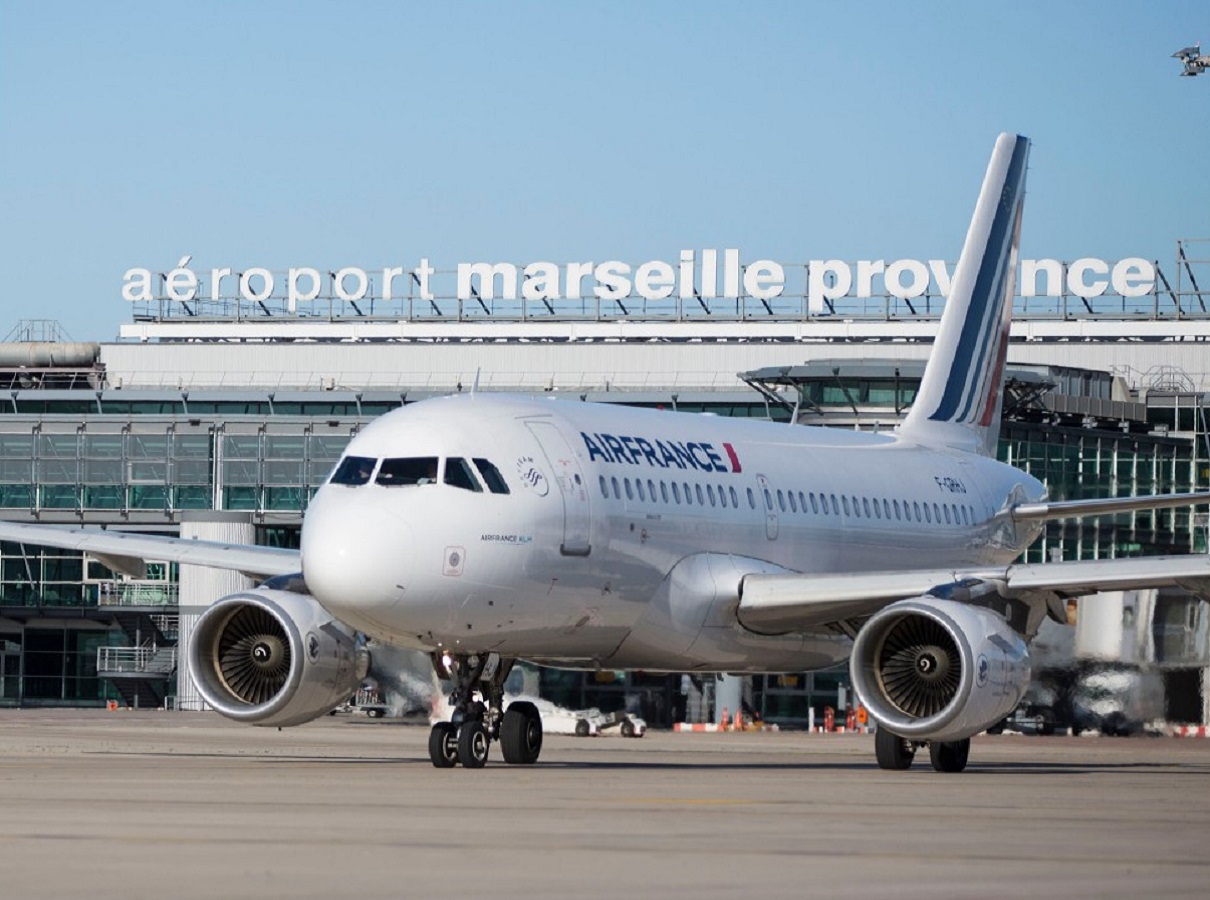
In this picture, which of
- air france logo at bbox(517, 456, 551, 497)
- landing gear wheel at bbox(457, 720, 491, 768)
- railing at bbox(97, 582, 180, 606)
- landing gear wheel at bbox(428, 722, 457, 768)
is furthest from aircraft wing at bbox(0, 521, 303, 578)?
railing at bbox(97, 582, 180, 606)

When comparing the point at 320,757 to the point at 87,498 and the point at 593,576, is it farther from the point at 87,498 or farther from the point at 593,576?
the point at 87,498

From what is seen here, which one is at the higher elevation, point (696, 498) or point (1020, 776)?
point (696, 498)

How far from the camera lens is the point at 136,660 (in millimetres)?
72750

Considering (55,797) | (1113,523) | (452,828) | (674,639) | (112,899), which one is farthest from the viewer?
(1113,523)

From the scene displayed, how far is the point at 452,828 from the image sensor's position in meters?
15.2

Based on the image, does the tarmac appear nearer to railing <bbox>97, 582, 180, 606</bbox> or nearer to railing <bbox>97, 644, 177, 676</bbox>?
railing <bbox>97, 644, 177, 676</bbox>

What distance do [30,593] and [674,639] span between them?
51.2 m

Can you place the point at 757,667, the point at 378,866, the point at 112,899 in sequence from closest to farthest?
the point at 112,899, the point at 378,866, the point at 757,667

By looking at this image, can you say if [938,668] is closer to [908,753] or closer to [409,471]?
[908,753]

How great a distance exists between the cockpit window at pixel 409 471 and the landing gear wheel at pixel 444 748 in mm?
2804

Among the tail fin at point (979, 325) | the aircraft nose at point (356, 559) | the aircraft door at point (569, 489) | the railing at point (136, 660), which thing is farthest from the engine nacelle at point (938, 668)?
the railing at point (136, 660)

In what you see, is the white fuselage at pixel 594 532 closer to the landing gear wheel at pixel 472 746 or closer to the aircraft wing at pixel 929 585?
the aircraft wing at pixel 929 585

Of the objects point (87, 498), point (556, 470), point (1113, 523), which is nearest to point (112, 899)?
point (556, 470)

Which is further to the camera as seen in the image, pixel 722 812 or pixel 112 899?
pixel 722 812
